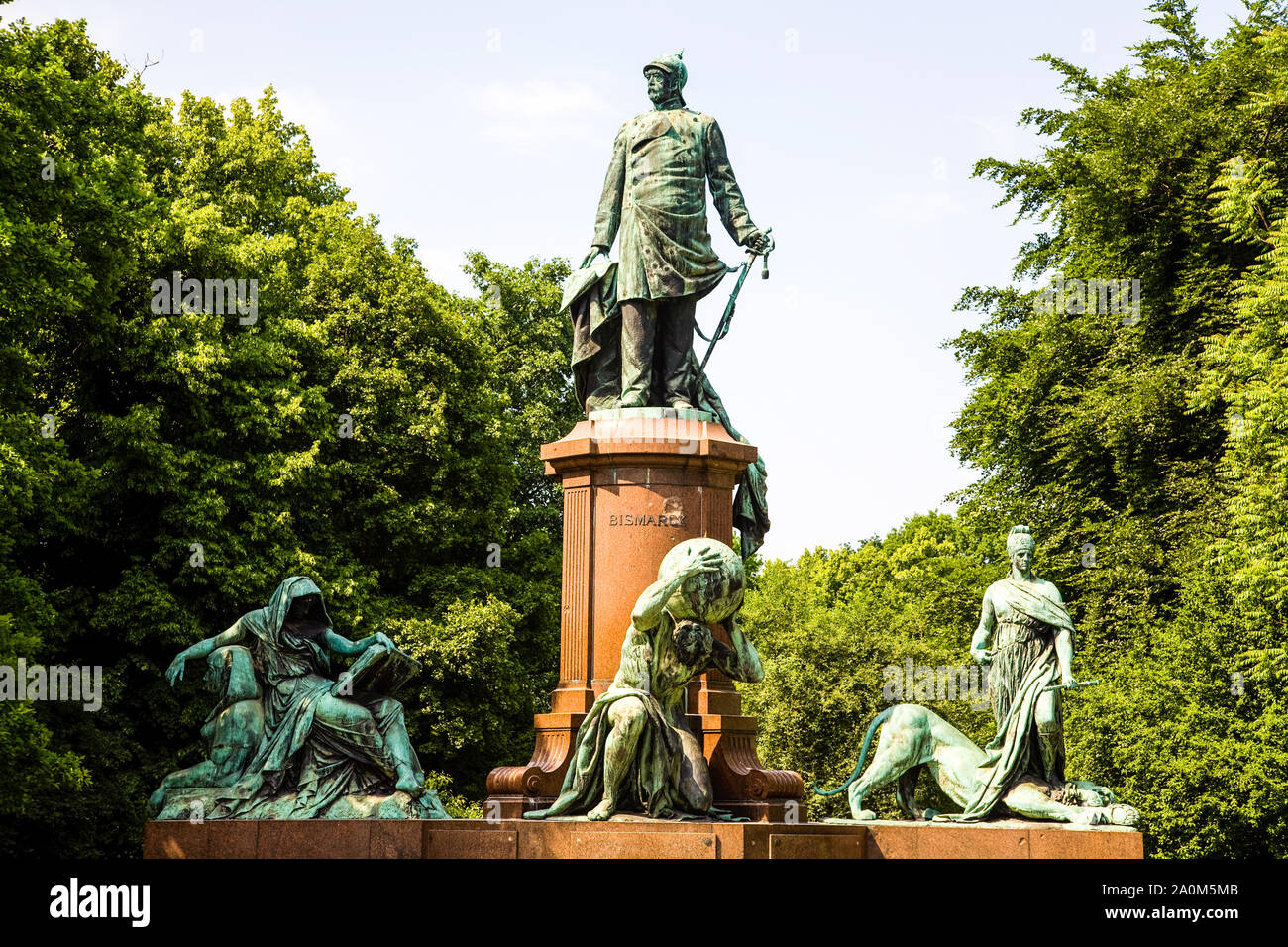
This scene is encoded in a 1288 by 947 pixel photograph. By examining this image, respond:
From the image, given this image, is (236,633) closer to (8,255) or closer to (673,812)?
(673,812)

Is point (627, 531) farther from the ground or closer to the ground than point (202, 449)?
closer to the ground

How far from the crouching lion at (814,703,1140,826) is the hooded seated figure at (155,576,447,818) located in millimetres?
3612

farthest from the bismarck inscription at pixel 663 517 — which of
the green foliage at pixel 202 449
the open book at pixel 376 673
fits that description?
the green foliage at pixel 202 449

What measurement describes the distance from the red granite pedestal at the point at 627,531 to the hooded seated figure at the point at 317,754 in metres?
0.80

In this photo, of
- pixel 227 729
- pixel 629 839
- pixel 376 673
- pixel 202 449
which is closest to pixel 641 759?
pixel 629 839

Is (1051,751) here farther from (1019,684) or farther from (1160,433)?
(1160,433)

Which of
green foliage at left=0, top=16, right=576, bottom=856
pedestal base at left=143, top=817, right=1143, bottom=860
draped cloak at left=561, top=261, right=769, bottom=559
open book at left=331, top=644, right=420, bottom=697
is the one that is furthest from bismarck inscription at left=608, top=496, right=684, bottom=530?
green foliage at left=0, top=16, right=576, bottom=856

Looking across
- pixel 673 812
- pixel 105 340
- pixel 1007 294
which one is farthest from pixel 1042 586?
pixel 1007 294

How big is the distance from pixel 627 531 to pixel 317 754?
2.87 m

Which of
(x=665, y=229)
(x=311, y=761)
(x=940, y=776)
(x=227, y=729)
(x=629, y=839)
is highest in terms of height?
(x=665, y=229)

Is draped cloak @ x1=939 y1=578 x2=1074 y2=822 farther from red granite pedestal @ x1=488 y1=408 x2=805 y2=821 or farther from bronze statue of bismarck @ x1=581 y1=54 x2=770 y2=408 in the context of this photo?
bronze statue of bismarck @ x1=581 y1=54 x2=770 y2=408

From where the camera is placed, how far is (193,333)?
27.0m

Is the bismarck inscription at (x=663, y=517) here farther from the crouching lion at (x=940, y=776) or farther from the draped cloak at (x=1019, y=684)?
the draped cloak at (x=1019, y=684)

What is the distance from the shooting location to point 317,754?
1236cm
